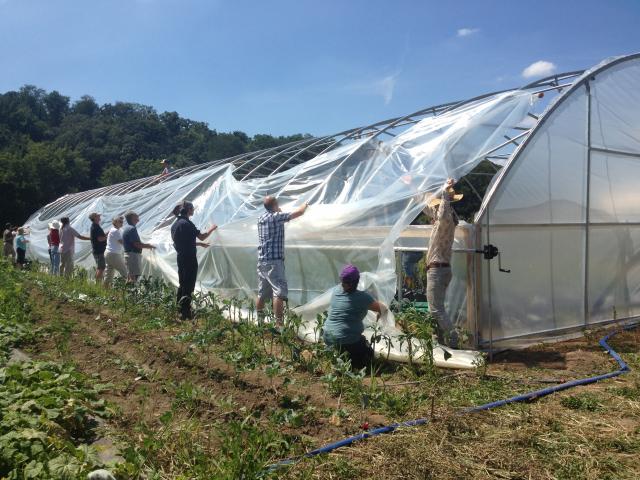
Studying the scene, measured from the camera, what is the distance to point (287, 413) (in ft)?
11.4

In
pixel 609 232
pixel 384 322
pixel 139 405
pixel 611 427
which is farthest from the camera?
pixel 609 232

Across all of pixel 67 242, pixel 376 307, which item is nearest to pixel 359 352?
pixel 376 307

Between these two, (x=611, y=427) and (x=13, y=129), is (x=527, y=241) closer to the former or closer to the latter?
(x=611, y=427)

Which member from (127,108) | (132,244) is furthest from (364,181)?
(127,108)

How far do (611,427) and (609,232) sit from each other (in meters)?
4.10

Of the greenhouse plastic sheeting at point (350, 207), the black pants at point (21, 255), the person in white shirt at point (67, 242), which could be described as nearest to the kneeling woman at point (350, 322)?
the greenhouse plastic sheeting at point (350, 207)

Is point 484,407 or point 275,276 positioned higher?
point 275,276

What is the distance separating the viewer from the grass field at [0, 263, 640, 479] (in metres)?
2.90

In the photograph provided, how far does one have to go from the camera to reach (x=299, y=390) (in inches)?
164

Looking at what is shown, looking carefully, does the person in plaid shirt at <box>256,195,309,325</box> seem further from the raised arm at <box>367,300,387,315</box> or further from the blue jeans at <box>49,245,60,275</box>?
the blue jeans at <box>49,245,60,275</box>

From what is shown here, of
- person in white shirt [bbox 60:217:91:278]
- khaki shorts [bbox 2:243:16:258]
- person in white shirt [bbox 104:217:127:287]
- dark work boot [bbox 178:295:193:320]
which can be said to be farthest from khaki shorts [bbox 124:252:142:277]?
khaki shorts [bbox 2:243:16:258]

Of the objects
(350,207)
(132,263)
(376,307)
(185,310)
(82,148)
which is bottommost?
(185,310)

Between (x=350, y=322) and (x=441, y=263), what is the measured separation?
1213 millimetres

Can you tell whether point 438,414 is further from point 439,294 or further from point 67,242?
point 67,242
